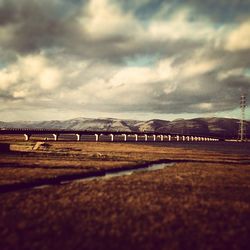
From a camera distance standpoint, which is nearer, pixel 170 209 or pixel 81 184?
pixel 170 209

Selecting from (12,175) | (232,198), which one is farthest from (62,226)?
(12,175)

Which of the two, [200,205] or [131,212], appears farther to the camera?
[200,205]

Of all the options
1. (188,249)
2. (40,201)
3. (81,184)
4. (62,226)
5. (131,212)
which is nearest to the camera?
(188,249)

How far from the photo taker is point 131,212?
24141 millimetres

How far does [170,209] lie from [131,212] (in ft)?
11.2

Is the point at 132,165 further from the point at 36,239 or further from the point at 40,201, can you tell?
the point at 36,239

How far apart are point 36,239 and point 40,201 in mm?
8810

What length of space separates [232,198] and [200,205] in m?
5.11

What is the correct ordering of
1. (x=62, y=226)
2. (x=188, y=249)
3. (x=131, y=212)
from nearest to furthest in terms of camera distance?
(x=188, y=249)
(x=62, y=226)
(x=131, y=212)

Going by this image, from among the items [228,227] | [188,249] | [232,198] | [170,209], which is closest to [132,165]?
[232,198]

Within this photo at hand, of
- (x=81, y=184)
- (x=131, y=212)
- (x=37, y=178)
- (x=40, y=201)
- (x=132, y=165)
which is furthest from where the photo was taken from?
(x=132, y=165)

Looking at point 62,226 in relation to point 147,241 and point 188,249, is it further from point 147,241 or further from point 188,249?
point 188,249

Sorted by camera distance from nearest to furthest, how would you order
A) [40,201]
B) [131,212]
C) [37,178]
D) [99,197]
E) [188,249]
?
[188,249]
[131,212]
[40,201]
[99,197]
[37,178]

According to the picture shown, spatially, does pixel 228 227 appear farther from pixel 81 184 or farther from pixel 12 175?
pixel 12 175
